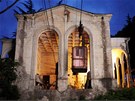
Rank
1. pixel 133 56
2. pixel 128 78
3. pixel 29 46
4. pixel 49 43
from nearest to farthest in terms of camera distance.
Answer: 1. pixel 29 46
2. pixel 128 78
3. pixel 49 43
4. pixel 133 56

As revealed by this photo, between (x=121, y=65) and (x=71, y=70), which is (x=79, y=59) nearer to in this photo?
(x=71, y=70)

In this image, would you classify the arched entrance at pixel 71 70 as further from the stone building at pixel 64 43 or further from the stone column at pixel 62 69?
the stone column at pixel 62 69

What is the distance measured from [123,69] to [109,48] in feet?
14.9

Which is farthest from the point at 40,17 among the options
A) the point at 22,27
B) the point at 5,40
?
the point at 5,40

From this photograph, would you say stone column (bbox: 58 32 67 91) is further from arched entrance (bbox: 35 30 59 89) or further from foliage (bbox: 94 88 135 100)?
arched entrance (bbox: 35 30 59 89)

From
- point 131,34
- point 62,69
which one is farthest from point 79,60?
point 131,34

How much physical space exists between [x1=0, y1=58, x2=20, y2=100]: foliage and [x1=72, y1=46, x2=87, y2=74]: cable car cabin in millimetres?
4916

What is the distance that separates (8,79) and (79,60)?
19.3 feet

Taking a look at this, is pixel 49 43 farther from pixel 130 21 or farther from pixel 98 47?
pixel 130 21

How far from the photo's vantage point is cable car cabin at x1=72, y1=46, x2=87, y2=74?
65.3 feet

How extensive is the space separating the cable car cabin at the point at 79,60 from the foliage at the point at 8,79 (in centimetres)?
492

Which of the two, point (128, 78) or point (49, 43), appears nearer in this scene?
point (128, 78)

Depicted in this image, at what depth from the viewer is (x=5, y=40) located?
914 inches

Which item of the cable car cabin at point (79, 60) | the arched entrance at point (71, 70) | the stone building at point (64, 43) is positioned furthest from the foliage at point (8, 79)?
the arched entrance at point (71, 70)
